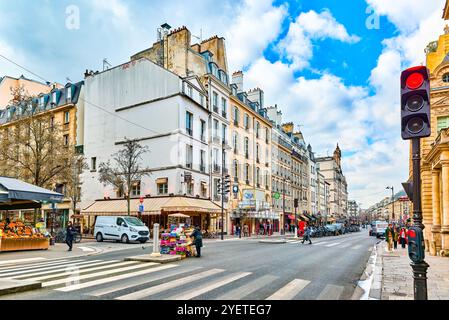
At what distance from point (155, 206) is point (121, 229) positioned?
577 cm

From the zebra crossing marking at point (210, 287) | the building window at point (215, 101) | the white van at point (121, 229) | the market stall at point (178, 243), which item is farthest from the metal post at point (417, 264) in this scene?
the building window at point (215, 101)

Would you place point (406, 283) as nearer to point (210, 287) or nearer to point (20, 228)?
point (210, 287)

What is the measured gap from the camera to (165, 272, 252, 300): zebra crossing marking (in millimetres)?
7066

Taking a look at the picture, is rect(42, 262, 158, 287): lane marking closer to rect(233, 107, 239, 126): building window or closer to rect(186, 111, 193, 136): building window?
rect(186, 111, 193, 136): building window

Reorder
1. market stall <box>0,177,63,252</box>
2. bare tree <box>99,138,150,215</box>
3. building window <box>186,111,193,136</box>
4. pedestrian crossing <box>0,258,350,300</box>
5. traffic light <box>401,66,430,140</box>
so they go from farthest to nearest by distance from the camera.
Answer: building window <box>186,111,193,136</box> → bare tree <box>99,138,150,215</box> → market stall <box>0,177,63,252</box> → pedestrian crossing <box>0,258,350,300</box> → traffic light <box>401,66,430,140</box>

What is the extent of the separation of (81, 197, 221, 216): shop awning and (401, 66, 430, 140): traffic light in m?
24.3

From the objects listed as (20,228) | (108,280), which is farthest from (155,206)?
(108,280)

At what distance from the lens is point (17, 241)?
17.8 m

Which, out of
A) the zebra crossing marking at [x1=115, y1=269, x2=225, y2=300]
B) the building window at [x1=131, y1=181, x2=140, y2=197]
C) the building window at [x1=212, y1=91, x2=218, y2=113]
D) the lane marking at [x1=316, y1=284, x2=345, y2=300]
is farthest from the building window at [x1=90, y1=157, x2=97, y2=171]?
the lane marking at [x1=316, y1=284, x2=345, y2=300]

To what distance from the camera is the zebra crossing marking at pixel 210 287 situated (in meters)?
7.07

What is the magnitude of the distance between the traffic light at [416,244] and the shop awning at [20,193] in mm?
16607

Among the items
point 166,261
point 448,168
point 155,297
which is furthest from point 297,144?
point 155,297

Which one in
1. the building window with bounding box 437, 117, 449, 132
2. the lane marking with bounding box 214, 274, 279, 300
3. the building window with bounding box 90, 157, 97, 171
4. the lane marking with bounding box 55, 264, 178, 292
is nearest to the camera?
the lane marking with bounding box 214, 274, 279, 300

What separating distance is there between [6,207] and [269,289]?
1984cm
